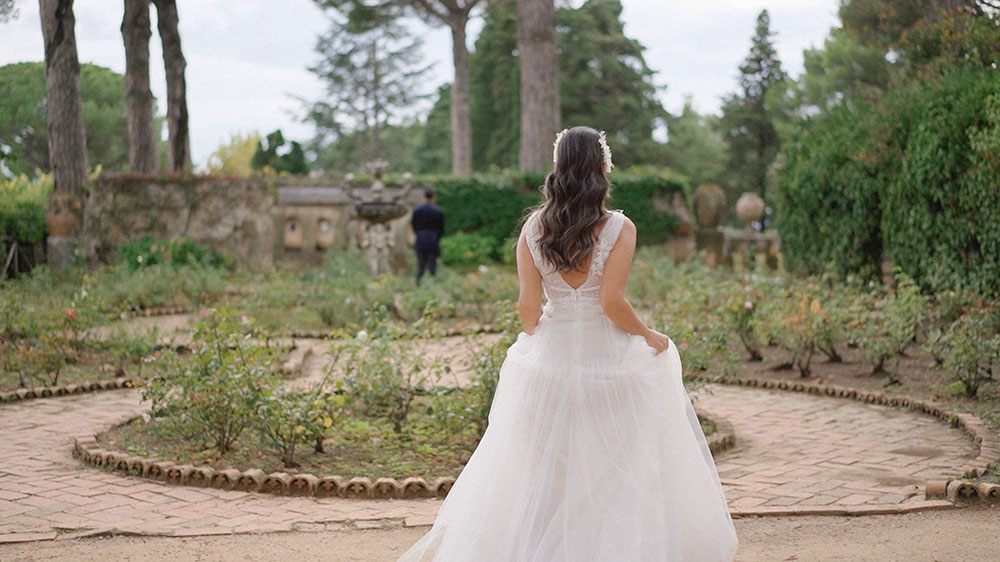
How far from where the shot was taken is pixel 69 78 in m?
16.3

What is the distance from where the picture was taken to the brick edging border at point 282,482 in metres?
4.85

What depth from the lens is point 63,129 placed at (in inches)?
655

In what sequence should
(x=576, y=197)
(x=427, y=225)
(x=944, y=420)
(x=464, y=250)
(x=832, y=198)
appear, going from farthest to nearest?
(x=464, y=250) < (x=427, y=225) < (x=832, y=198) < (x=944, y=420) < (x=576, y=197)

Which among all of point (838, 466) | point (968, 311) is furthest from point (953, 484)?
point (968, 311)

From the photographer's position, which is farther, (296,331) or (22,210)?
(22,210)

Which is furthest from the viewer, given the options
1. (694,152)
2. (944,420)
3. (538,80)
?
(694,152)

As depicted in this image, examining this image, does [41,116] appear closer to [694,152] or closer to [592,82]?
[592,82]

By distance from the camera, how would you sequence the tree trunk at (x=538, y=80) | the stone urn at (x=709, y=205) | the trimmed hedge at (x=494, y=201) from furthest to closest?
1. the stone urn at (x=709, y=205)
2. the trimmed hedge at (x=494, y=201)
3. the tree trunk at (x=538, y=80)

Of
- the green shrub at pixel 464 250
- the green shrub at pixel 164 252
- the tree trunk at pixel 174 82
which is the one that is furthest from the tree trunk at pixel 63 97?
the green shrub at pixel 464 250

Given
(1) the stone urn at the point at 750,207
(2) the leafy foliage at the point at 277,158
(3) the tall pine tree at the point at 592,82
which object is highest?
(3) the tall pine tree at the point at 592,82

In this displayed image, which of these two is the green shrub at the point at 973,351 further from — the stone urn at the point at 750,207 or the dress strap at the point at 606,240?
the stone urn at the point at 750,207

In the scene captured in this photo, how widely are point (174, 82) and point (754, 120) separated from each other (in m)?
22.3

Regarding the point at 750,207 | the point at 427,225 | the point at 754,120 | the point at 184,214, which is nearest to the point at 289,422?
the point at 427,225

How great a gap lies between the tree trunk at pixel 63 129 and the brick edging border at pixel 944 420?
12.8 metres
